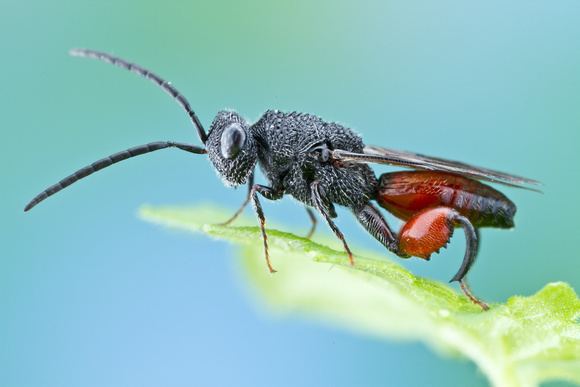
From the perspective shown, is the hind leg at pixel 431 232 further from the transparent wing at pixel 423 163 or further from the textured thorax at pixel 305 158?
the textured thorax at pixel 305 158

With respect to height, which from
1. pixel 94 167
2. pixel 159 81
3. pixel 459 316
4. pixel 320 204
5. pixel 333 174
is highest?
pixel 159 81

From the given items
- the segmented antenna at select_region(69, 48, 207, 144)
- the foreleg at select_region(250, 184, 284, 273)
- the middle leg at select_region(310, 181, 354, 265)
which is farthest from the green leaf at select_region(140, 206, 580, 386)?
the segmented antenna at select_region(69, 48, 207, 144)

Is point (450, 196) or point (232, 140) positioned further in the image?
point (450, 196)

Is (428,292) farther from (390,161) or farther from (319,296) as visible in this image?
(319,296)

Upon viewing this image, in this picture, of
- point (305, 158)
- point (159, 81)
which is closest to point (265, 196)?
point (305, 158)

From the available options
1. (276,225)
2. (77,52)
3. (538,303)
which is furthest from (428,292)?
(77,52)

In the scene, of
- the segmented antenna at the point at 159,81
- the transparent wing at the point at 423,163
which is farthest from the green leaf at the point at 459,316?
the transparent wing at the point at 423,163

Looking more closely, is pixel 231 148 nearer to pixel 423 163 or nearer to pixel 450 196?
pixel 423 163
